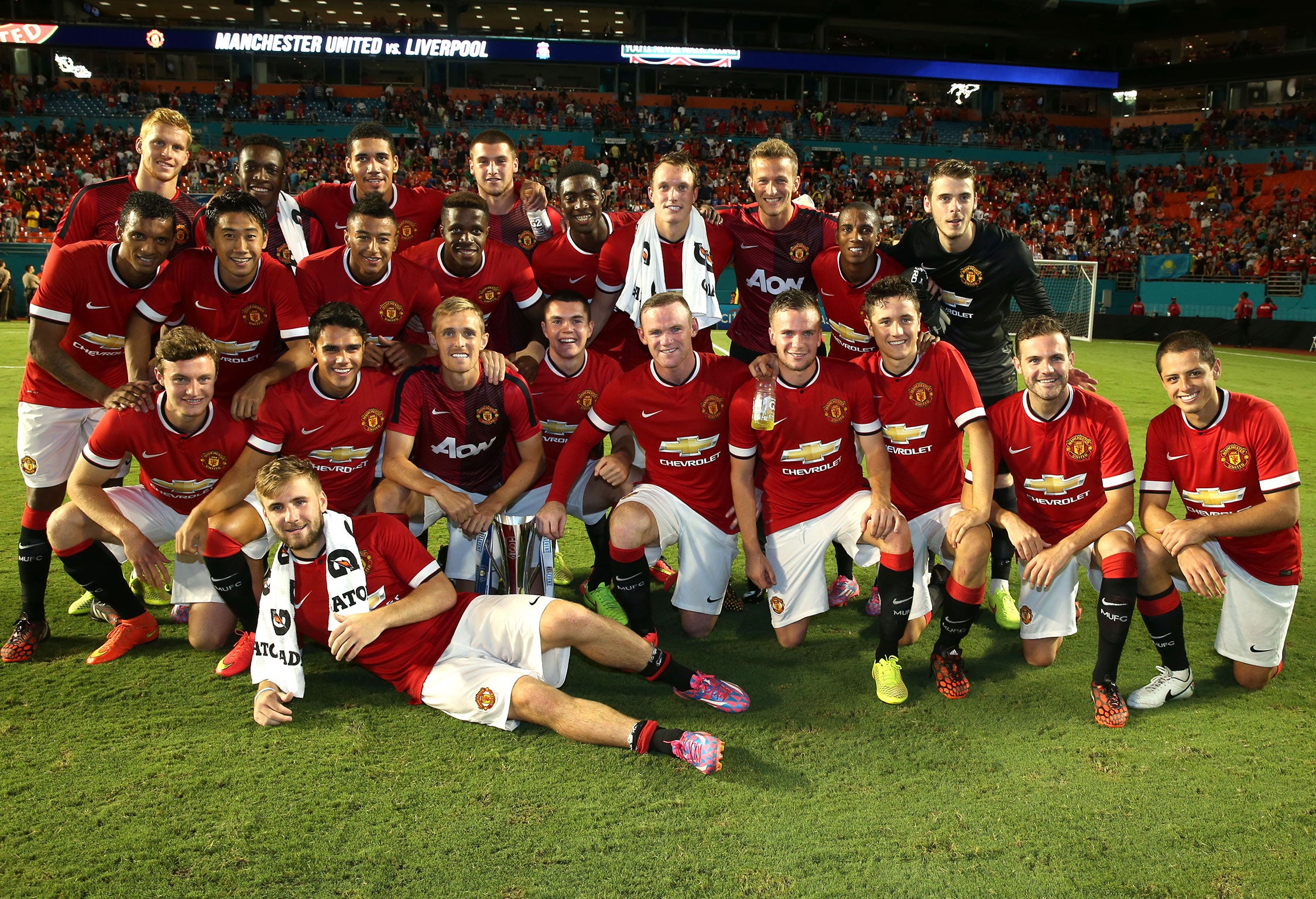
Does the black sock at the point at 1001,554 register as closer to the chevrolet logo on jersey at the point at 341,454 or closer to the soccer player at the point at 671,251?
the soccer player at the point at 671,251

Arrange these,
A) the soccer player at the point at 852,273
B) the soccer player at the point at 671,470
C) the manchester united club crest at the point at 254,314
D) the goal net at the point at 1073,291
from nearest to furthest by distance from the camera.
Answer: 1. the soccer player at the point at 671,470
2. the manchester united club crest at the point at 254,314
3. the soccer player at the point at 852,273
4. the goal net at the point at 1073,291

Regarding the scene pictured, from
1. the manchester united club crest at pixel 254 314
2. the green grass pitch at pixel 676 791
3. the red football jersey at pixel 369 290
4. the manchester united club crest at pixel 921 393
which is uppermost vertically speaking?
the red football jersey at pixel 369 290

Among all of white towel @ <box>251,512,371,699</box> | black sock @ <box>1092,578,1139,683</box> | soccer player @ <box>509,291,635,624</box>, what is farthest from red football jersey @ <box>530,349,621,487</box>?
black sock @ <box>1092,578,1139,683</box>

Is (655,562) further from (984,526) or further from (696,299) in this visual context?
(984,526)

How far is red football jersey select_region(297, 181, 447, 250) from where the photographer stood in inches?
231

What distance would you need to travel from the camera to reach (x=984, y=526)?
4109mm

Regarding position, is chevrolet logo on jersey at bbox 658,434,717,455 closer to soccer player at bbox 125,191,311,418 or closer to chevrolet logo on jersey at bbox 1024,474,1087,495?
chevrolet logo on jersey at bbox 1024,474,1087,495

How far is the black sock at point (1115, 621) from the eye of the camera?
3809mm

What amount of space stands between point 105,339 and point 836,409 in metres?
3.98

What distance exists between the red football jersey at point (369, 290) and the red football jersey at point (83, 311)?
798 mm

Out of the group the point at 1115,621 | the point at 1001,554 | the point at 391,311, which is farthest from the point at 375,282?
the point at 1115,621

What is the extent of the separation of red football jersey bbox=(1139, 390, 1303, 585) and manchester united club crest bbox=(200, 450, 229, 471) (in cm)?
443

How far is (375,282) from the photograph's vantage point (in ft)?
16.6

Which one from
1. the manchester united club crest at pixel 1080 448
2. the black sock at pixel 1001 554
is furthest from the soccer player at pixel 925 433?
the black sock at pixel 1001 554
